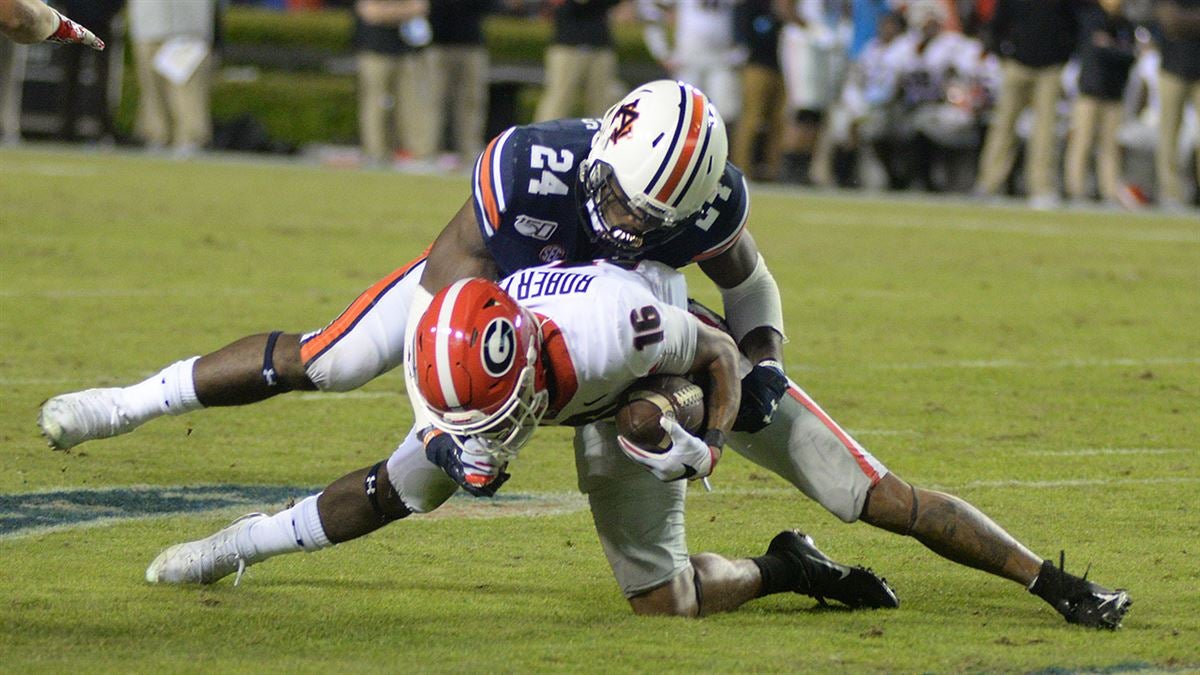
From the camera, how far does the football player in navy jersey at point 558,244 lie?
13.4 feet

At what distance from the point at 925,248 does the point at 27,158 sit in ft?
24.5

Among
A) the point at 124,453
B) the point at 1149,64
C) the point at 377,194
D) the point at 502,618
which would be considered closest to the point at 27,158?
the point at 377,194

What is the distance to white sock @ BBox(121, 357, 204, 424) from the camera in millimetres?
4477

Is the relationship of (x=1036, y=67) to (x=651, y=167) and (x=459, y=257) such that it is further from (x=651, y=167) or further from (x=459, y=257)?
(x=651, y=167)

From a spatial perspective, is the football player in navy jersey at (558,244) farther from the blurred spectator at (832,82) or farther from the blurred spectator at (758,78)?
the blurred spectator at (832,82)

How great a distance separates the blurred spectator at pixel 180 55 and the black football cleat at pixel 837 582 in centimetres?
1182

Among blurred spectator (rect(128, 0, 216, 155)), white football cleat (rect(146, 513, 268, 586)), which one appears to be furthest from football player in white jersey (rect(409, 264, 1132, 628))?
blurred spectator (rect(128, 0, 216, 155))

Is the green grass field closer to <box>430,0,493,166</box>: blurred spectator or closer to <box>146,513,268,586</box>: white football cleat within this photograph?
<box>146,513,268,586</box>: white football cleat

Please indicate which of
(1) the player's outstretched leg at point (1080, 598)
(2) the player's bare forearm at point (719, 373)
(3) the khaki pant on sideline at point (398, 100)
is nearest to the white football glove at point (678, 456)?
(2) the player's bare forearm at point (719, 373)

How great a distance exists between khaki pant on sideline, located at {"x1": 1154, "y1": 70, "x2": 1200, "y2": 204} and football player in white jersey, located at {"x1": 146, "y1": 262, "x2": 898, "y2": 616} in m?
10.3

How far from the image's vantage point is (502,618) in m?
4.01

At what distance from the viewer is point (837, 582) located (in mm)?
4195

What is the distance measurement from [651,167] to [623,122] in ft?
0.54

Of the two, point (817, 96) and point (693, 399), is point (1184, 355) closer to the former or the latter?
point (693, 399)
